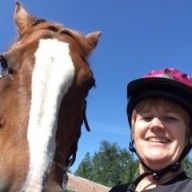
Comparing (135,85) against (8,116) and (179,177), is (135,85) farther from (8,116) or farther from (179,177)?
(8,116)

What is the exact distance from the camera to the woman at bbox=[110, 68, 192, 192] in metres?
3.96

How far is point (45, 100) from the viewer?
13.8 ft

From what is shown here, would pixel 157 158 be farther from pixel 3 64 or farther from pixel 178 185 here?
pixel 3 64

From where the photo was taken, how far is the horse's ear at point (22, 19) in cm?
553

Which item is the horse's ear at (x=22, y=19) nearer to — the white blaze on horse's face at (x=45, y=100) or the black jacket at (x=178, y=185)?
the white blaze on horse's face at (x=45, y=100)

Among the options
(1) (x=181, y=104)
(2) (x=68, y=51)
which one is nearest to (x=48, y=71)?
(2) (x=68, y=51)

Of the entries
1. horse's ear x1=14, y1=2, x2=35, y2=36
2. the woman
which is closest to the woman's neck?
the woman

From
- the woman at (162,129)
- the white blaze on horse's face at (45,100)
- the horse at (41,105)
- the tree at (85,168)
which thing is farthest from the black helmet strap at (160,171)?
the tree at (85,168)

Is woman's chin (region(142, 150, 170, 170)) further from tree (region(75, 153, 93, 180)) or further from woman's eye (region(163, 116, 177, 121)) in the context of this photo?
tree (region(75, 153, 93, 180))

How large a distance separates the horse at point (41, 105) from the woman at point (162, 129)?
70 cm

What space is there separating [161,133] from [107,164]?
100287 millimetres

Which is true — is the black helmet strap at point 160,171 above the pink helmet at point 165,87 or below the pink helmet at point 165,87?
below

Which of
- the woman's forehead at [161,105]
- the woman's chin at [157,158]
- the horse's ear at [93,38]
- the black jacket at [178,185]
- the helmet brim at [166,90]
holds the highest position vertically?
the horse's ear at [93,38]

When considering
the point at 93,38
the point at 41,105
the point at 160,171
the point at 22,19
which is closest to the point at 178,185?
the point at 160,171
